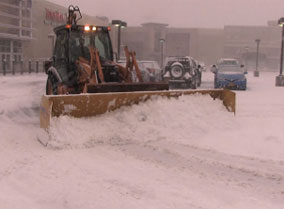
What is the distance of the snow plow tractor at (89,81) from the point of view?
594cm

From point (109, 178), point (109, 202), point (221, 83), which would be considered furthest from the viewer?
point (221, 83)

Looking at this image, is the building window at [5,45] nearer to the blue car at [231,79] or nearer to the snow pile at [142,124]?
the blue car at [231,79]

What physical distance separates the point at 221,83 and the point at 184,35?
180 feet

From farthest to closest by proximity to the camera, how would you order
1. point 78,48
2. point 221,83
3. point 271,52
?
1. point 271,52
2. point 221,83
3. point 78,48

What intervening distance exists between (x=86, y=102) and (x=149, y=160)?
166cm

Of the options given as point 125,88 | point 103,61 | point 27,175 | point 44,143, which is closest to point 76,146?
point 44,143

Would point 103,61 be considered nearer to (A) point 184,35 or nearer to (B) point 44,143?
(B) point 44,143

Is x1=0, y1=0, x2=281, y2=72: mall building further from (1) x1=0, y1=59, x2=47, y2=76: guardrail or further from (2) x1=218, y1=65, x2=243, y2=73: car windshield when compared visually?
(2) x1=218, y1=65, x2=243, y2=73: car windshield

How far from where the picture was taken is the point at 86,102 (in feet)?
19.9

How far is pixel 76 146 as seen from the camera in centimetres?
554

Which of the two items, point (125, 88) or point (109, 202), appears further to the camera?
point (125, 88)

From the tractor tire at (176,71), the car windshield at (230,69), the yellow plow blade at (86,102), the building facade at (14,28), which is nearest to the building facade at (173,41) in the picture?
A: the building facade at (14,28)

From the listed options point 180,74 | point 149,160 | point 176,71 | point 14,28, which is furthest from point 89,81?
point 14,28

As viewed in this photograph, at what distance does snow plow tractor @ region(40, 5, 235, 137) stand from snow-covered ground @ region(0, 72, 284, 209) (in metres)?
0.20
